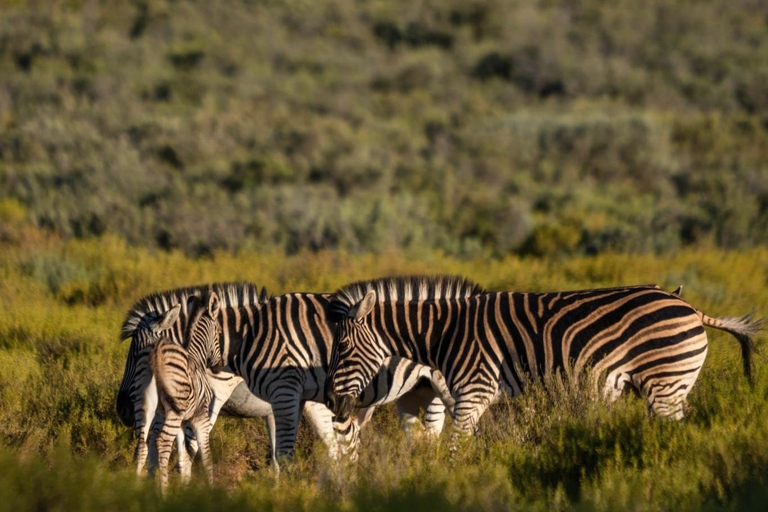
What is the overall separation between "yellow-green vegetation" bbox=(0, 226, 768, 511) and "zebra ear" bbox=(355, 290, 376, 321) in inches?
33.1

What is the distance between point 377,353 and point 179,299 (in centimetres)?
156

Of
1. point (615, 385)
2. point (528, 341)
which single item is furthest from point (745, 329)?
point (528, 341)

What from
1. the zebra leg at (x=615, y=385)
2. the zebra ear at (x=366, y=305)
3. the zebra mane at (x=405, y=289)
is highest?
the zebra mane at (x=405, y=289)

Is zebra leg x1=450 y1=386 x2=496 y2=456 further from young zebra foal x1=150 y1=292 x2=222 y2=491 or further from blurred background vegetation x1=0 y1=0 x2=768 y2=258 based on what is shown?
blurred background vegetation x1=0 y1=0 x2=768 y2=258

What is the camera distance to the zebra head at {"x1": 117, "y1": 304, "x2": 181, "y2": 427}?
7.56m

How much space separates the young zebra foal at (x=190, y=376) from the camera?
7.46 meters

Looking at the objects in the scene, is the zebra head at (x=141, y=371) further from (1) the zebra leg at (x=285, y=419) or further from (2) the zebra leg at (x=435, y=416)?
(2) the zebra leg at (x=435, y=416)

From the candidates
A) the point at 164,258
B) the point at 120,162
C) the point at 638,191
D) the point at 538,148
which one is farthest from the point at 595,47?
the point at 164,258

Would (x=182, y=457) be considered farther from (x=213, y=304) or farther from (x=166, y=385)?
(x=213, y=304)

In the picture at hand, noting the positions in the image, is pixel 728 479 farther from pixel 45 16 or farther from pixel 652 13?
pixel 652 13

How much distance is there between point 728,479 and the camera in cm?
623

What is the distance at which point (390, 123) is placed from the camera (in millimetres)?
34344

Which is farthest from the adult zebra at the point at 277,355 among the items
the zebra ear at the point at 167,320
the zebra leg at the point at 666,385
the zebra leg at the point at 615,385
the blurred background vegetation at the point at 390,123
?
the blurred background vegetation at the point at 390,123

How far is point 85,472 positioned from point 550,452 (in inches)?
118
